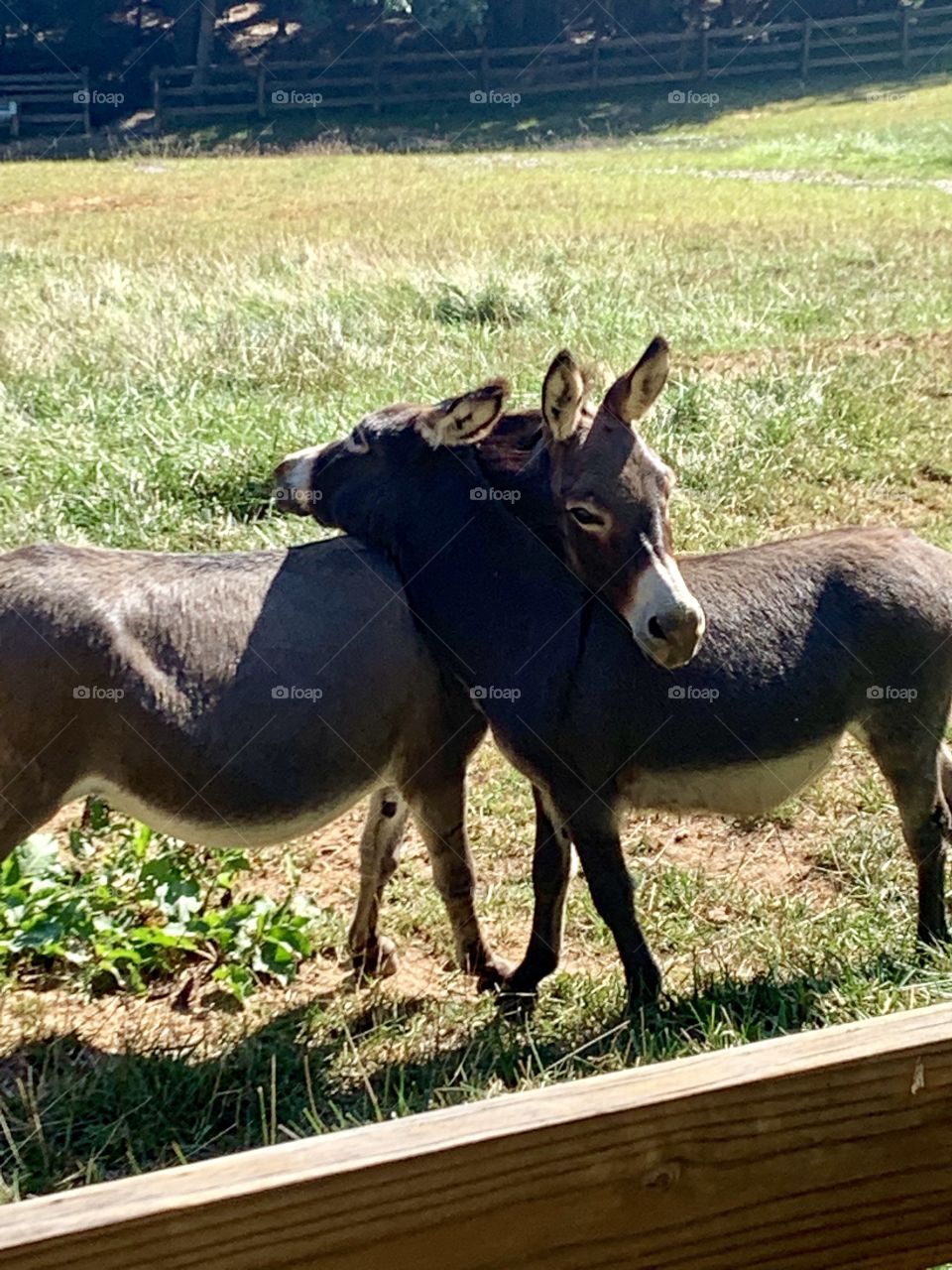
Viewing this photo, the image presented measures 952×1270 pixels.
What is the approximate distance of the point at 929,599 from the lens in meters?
4.11

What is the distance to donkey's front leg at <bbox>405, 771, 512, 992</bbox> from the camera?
432 cm

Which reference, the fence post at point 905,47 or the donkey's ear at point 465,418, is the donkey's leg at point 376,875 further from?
the fence post at point 905,47

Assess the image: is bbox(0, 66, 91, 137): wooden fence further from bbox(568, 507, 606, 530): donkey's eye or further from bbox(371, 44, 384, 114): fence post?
bbox(568, 507, 606, 530): donkey's eye

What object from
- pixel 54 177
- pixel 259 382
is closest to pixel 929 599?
pixel 259 382

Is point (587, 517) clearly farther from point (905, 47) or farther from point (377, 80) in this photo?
point (905, 47)

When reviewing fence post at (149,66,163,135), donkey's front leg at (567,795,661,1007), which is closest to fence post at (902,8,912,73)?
fence post at (149,66,163,135)

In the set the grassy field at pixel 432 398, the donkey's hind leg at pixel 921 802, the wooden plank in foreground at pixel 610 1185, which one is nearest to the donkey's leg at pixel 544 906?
the grassy field at pixel 432 398

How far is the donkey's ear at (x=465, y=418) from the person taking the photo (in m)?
4.16

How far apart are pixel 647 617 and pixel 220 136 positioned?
1693 inches

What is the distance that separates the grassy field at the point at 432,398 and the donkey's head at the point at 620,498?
1248mm

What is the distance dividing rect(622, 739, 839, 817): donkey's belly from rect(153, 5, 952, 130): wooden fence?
149 feet

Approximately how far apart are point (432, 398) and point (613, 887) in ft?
18.2

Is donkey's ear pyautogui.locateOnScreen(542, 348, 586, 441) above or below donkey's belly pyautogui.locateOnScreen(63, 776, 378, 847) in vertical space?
above

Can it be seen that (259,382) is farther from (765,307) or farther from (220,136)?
(220,136)
